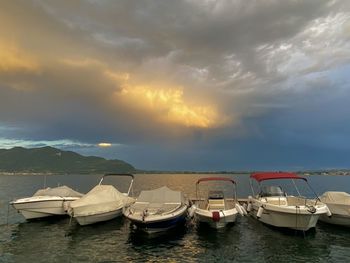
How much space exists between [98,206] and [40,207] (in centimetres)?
698

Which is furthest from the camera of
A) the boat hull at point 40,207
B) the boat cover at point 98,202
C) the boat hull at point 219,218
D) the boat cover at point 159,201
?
the boat hull at point 40,207

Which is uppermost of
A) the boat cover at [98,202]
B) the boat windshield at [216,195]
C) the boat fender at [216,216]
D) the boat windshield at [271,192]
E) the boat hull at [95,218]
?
the boat windshield at [271,192]

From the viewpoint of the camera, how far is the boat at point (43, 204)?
31.3 m

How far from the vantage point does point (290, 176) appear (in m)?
30.0

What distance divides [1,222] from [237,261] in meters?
26.0

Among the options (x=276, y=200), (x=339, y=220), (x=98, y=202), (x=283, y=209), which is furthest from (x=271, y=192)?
(x=98, y=202)

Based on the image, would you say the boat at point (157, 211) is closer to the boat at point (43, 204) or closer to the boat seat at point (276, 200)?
the boat seat at point (276, 200)

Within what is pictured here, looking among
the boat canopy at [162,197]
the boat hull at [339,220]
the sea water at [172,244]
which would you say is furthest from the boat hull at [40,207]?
the boat hull at [339,220]

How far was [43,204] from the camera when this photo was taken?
32219mm

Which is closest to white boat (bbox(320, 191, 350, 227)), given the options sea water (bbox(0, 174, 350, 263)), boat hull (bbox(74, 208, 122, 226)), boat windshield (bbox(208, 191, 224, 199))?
sea water (bbox(0, 174, 350, 263))

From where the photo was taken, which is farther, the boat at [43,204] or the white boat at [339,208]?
the boat at [43,204]

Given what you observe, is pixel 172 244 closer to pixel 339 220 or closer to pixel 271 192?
pixel 271 192

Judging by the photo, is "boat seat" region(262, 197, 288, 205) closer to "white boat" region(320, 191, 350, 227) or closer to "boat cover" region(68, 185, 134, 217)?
"white boat" region(320, 191, 350, 227)

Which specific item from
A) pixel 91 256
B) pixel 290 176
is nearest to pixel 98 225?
pixel 91 256
